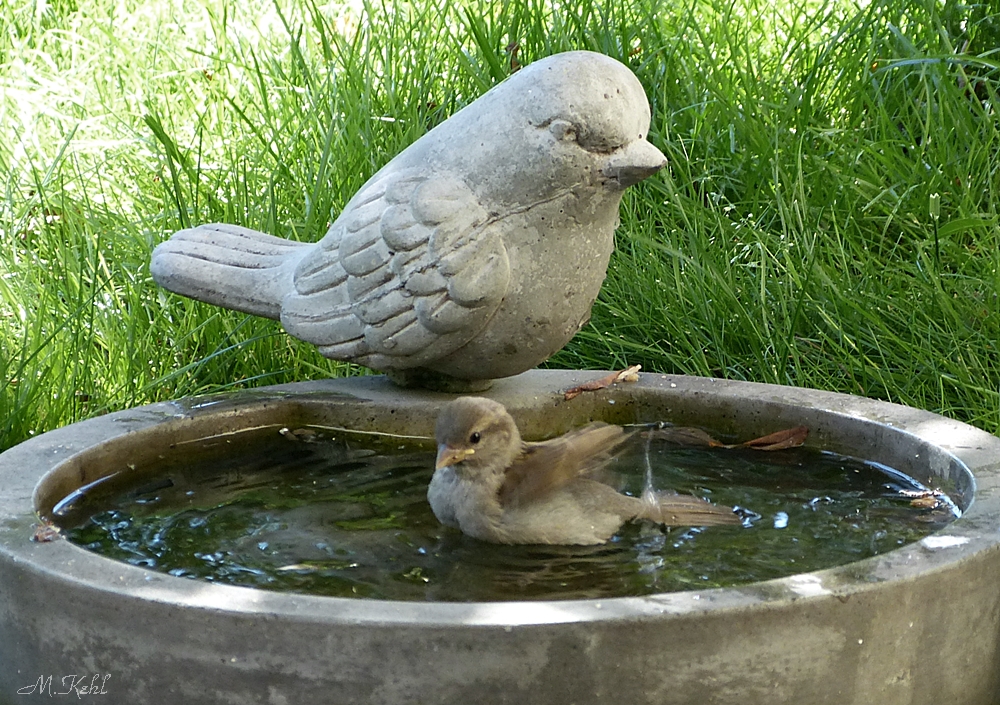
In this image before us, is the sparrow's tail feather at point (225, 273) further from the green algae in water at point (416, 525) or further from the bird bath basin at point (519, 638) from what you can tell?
the bird bath basin at point (519, 638)

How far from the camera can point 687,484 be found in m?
3.24

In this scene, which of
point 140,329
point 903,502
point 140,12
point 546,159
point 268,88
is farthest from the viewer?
point 140,12

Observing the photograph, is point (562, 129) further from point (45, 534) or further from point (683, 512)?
point (45, 534)

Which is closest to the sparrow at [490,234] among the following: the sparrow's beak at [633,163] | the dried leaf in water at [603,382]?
the sparrow's beak at [633,163]

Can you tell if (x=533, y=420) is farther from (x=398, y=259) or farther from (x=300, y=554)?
(x=300, y=554)

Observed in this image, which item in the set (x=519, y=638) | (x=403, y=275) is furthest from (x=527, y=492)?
(x=519, y=638)

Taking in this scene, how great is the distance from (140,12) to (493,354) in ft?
14.6

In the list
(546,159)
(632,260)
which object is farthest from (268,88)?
(546,159)

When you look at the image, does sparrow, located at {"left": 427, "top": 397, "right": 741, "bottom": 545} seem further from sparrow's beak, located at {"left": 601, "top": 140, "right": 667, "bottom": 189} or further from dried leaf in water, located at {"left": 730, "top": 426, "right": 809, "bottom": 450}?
sparrow's beak, located at {"left": 601, "top": 140, "right": 667, "bottom": 189}

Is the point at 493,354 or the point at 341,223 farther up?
the point at 341,223

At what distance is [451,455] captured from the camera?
2.91 m

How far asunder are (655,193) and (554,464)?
8.36ft

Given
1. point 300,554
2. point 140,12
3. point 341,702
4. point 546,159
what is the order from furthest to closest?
1. point 140,12
2. point 546,159
3. point 300,554
4. point 341,702

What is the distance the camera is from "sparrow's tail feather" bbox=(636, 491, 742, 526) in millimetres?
2959
